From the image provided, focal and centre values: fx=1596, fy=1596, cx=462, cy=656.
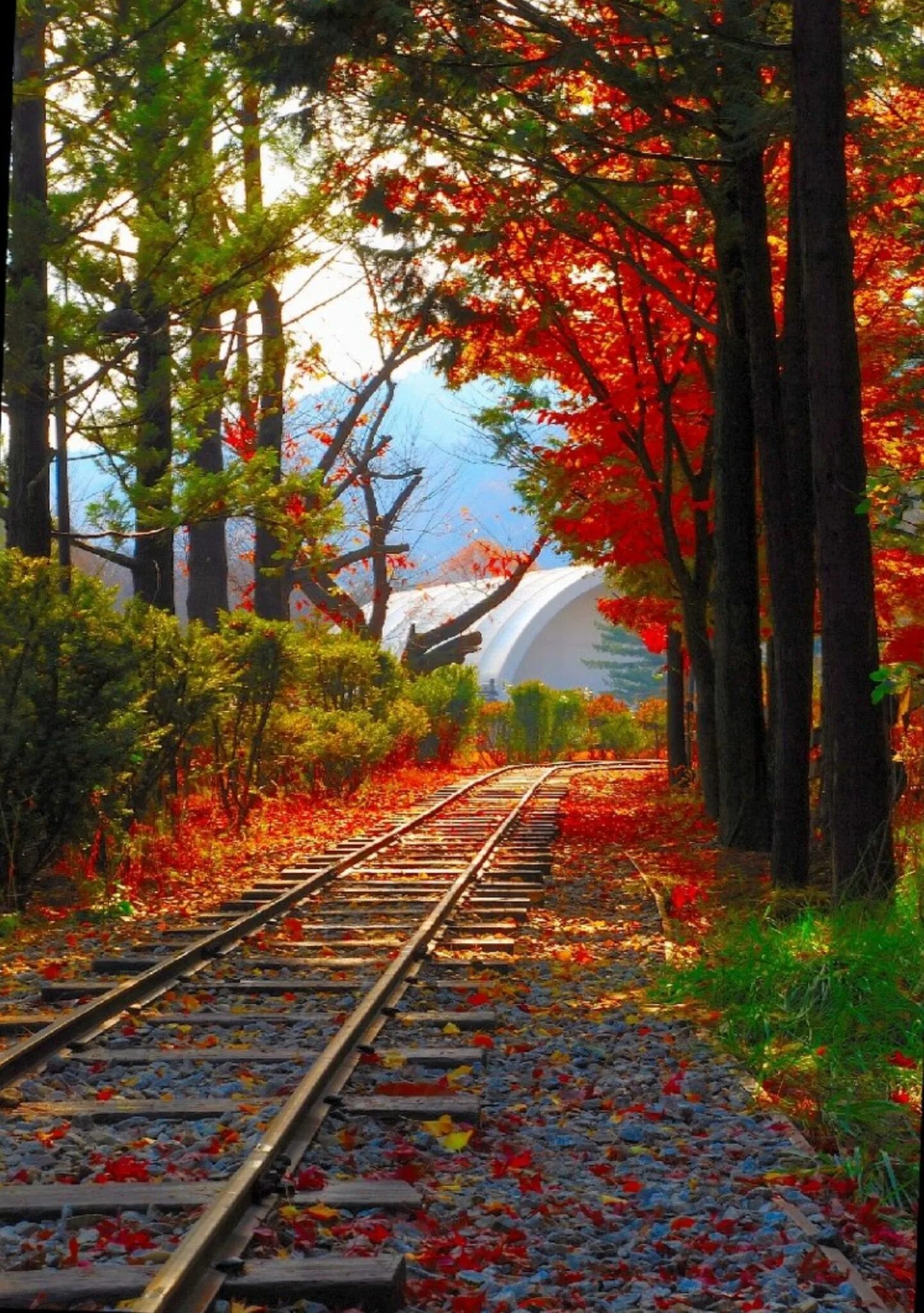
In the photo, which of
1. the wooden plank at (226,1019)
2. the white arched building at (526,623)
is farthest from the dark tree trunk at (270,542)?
the white arched building at (526,623)

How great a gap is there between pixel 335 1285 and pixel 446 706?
31778 millimetres

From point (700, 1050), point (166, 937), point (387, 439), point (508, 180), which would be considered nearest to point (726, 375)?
point (508, 180)

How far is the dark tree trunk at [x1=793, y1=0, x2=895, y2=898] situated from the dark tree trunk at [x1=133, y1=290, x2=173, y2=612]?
7771 mm

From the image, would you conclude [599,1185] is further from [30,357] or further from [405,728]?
[405,728]

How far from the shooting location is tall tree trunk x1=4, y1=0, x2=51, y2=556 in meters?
14.7

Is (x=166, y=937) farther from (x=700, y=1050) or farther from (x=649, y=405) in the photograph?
(x=649, y=405)

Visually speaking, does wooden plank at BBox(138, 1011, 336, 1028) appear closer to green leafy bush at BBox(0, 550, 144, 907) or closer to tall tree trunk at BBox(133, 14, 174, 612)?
green leafy bush at BBox(0, 550, 144, 907)

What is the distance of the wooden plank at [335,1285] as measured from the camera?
416cm

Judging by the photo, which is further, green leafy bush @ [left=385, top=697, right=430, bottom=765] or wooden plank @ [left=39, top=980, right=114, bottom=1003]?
green leafy bush @ [left=385, top=697, right=430, bottom=765]

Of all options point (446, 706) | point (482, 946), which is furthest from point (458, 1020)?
point (446, 706)

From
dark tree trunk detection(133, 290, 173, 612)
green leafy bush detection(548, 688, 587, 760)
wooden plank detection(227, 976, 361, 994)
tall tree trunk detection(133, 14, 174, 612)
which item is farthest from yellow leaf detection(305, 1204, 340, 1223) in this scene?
green leafy bush detection(548, 688, 587, 760)

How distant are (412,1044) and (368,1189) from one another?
2383 millimetres

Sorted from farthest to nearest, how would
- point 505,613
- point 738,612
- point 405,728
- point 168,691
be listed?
1. point 505,613
2. point 405,728
3. point 738,612
4. point 168,691

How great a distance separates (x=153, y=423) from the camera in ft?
54.9
